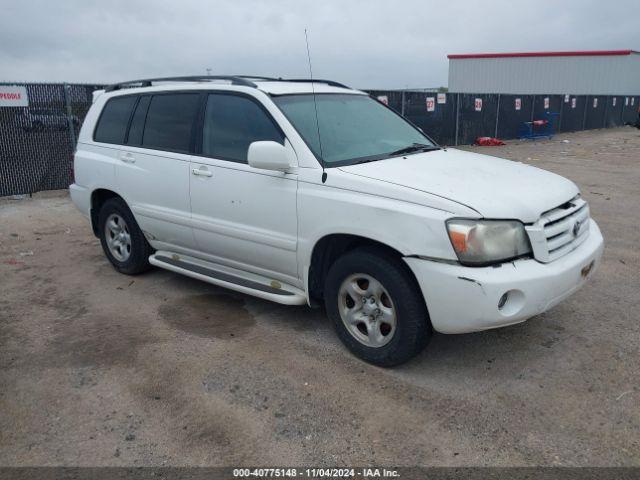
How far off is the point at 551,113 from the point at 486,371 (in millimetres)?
23915

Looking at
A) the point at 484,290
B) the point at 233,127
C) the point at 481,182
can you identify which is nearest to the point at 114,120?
the point at 233,127

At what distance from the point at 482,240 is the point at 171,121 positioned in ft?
9.77

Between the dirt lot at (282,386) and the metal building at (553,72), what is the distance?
37.5m

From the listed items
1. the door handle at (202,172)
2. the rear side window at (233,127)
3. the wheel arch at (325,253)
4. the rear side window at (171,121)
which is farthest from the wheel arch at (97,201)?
the wheel arch at (325,253)

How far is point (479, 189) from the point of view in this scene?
3.43 m

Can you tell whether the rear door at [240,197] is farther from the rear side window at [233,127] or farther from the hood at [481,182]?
the hood at [481,182]

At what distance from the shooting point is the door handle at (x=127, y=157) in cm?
510

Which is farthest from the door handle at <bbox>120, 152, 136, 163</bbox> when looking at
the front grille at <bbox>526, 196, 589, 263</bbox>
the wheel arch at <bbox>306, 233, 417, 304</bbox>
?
the front grille at <bbox>526, 196, 589, 263</bbox>

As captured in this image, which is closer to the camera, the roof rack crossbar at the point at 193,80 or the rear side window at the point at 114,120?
the roof rack crossbar at the point at 193,80

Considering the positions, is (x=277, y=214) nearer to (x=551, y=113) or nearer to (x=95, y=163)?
(x=95, y=163)

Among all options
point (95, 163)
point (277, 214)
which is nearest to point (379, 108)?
point (277, 214)

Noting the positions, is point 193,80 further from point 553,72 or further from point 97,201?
point 553,72

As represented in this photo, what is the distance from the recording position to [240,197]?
4156 mm

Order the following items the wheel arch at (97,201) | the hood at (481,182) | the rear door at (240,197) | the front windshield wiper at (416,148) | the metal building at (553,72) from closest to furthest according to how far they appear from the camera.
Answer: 1. the hood at (481,182)
2. the rear door at (240,197)
3. the front windshield wiper at (416,148)
4. the wheel arch at (97,201)
5. the metal building at (553,72)
